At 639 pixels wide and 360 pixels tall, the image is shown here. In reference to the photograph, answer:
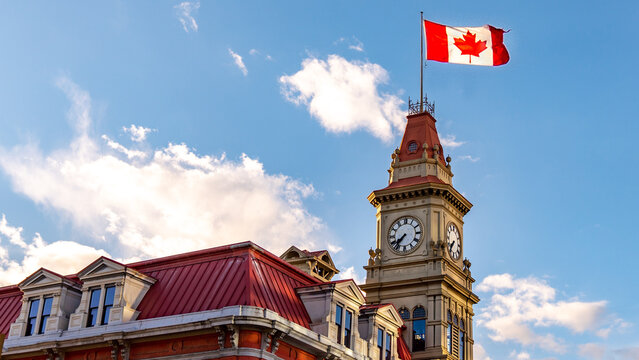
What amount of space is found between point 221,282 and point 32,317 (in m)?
9.82

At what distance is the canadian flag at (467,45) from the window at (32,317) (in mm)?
28740

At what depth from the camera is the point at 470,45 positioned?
5481 cm

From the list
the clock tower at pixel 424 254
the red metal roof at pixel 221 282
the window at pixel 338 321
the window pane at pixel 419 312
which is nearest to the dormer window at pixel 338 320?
the window at pixel 338 321

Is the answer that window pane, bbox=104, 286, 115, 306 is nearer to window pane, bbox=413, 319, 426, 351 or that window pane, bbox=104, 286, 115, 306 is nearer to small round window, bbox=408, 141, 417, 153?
window pane, bbox=413, 319, 426, 351

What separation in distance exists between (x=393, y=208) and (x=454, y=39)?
11.8 meters

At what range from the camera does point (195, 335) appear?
34.5 m

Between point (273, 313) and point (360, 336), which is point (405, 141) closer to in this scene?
point (360, 336)

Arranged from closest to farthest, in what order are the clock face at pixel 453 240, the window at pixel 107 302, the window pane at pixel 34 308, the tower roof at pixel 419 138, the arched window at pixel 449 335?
1. the window at pixel 107 302
2. the window pane at pixel 34 308
3. the arched window at pixel 449 335
4. the clock face at pixel 453 240
5. the tower roof at pixel 419 138

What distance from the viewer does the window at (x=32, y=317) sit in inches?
1554

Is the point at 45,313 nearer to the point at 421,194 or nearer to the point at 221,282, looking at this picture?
the point at 221,282

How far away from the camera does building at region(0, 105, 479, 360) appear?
3441cm

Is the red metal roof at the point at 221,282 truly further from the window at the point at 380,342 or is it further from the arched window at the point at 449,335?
the arched window at the point at 449,335

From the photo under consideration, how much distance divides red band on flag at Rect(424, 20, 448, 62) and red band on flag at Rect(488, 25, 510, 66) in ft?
10.2

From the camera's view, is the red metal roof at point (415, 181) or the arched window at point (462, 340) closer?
the arched window at point (462, 340)
